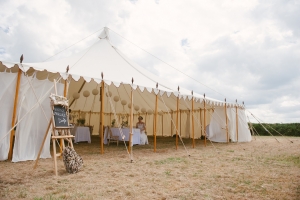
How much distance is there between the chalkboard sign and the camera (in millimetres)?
3771

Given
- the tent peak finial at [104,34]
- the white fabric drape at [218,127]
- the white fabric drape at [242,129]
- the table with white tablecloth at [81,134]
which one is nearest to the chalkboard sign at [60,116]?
the table with white tablecloth at [81,134]

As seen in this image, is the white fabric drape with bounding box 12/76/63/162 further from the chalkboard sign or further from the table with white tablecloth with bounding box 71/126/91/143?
the table with white tablecloth with bounding box 71/126/91/143

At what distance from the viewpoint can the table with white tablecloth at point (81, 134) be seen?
8453 mm

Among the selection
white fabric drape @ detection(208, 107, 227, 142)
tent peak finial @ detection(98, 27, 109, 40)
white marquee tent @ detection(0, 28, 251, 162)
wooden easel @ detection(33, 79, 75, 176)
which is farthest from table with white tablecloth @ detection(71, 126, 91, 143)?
white fabric drape @ detection(208, 107, 227, 142)

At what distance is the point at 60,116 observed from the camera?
12.8 ft

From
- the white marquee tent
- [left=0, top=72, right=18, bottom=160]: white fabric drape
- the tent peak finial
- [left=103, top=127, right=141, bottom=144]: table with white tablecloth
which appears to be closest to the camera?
[left=0, top=72, right=18, bottom=160]: white fabric drape

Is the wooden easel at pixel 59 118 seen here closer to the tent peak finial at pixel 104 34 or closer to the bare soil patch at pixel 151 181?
the bare soil patch at pixel 151 181

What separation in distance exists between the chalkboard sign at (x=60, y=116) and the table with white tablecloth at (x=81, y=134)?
4640 millimetres

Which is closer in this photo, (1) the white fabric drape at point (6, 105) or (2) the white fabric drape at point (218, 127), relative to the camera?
(1) the white fabric drape at point (6, 105)

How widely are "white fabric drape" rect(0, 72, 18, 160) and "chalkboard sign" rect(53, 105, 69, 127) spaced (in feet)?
4.39

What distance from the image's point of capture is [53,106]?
3.76 metres

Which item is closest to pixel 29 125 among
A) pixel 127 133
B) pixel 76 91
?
pixel 127 133

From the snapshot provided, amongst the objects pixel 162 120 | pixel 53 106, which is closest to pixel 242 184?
pixel 53 106

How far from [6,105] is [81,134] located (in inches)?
168
